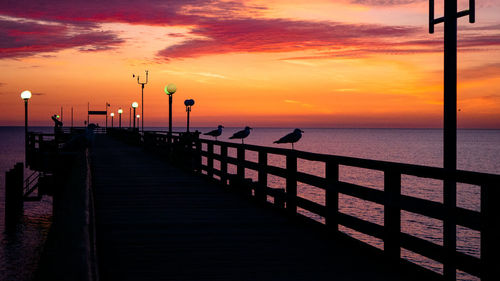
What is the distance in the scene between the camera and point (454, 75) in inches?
206

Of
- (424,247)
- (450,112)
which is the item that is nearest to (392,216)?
(424,247)

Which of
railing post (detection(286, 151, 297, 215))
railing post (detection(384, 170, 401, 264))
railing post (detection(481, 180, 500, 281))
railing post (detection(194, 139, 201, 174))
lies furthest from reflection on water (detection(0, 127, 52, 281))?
railing post (detection(481, 180, 500, 281))

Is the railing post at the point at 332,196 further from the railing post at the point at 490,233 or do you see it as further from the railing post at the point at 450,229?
the railing post at the point at 490,233

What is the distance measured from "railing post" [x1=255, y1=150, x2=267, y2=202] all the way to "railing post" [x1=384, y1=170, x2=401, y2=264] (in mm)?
4622

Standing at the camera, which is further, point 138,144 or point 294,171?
point 138,144

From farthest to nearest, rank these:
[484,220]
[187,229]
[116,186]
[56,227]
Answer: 1. [116,186]
2. [187,229]
3. [484,220]
4. [56,227]

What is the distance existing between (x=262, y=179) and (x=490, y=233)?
6565 mm

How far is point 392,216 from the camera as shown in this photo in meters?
5.93

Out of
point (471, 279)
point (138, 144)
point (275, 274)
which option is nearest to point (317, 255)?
point (275, 274)

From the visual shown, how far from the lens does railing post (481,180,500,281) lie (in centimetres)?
431

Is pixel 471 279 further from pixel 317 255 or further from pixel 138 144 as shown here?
pixel 138 144

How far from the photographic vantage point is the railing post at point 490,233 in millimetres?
4308

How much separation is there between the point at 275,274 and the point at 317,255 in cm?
96

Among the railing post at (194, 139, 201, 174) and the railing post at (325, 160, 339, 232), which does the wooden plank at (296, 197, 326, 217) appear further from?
the railing post at (194, 139, 201, 174)
